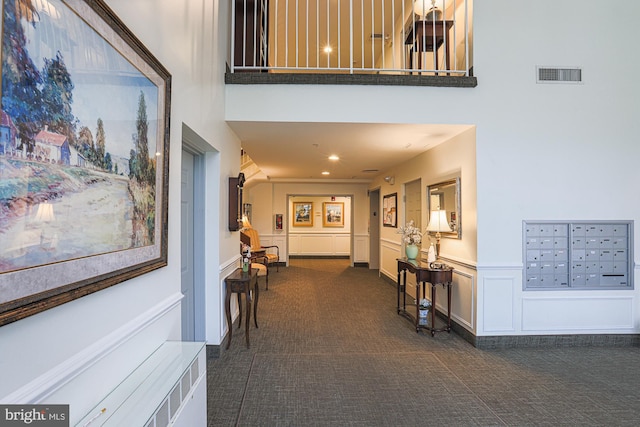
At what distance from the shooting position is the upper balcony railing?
3334 millimetres

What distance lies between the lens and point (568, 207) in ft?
11.0

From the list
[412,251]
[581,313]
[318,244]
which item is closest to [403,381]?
[412,251]

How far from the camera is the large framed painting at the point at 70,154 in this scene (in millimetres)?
857

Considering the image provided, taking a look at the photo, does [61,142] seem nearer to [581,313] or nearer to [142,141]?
[142,141]

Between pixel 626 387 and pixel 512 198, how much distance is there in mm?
1764

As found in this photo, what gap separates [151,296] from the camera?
5.42ft

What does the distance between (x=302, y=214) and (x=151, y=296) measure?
922 centimetres

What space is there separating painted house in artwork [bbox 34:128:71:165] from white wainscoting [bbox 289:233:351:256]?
9.71 m

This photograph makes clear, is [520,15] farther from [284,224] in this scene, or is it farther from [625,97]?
[284,224]

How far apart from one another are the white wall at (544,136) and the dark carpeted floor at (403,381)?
505 millimetres

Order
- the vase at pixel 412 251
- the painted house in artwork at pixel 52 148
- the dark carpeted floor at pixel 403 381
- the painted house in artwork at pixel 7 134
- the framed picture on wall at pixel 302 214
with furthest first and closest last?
1. the framed picture on wall at pixel 302 214
2. the vase at pixel 412 251
3. the dark carpeted floor at pixel 403 381
4. the painted house in artwork at pixel 52 148
5. the painted house in artwork at pixel 7 134

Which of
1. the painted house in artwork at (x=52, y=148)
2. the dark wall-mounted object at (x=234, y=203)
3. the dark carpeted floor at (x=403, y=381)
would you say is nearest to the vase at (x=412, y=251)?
the dark carpeted floor at (x=403, y=381)

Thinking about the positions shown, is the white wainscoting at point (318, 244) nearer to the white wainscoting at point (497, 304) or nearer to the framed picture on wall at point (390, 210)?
the framed picture on wall at point (390, 210)

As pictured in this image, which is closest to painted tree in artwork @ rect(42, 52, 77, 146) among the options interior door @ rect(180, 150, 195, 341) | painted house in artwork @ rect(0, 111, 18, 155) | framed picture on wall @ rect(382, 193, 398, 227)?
painted house in artwork @ rect(0, 111, 18, 155)
